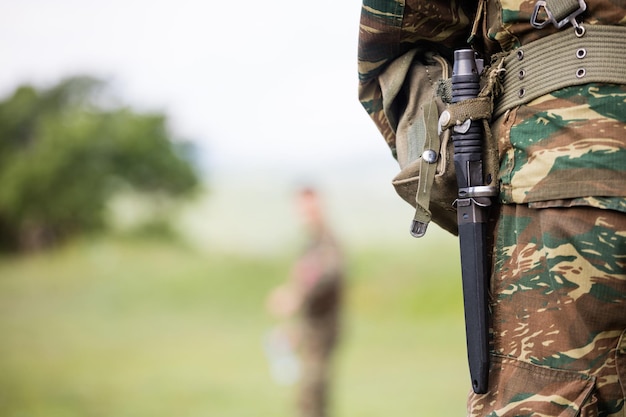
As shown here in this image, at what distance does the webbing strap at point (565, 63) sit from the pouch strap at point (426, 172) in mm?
104

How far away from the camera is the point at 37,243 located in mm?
8391

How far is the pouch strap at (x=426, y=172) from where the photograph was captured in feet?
4.06

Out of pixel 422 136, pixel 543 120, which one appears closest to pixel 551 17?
pixel 543 120

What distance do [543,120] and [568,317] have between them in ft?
0.84

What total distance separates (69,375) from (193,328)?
1.27m

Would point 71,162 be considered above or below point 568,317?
above

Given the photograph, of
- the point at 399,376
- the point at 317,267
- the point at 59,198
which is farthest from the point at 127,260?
the point at 317,267

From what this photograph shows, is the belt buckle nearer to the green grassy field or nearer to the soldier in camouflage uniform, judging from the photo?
the soldier in camouflage uniform

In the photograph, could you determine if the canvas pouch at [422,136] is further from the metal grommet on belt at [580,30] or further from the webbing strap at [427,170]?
the metal grommet on belt at [580,30]

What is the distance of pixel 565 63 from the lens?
1.11m

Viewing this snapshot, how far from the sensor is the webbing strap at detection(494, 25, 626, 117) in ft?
3.55

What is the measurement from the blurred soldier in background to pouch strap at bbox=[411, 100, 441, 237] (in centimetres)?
326

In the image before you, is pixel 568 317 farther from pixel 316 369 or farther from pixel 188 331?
pixel 188 331

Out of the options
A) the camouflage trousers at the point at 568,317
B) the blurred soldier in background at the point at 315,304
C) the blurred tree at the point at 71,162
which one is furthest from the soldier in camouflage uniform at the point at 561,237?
the blurred tree at the point at 71,162
